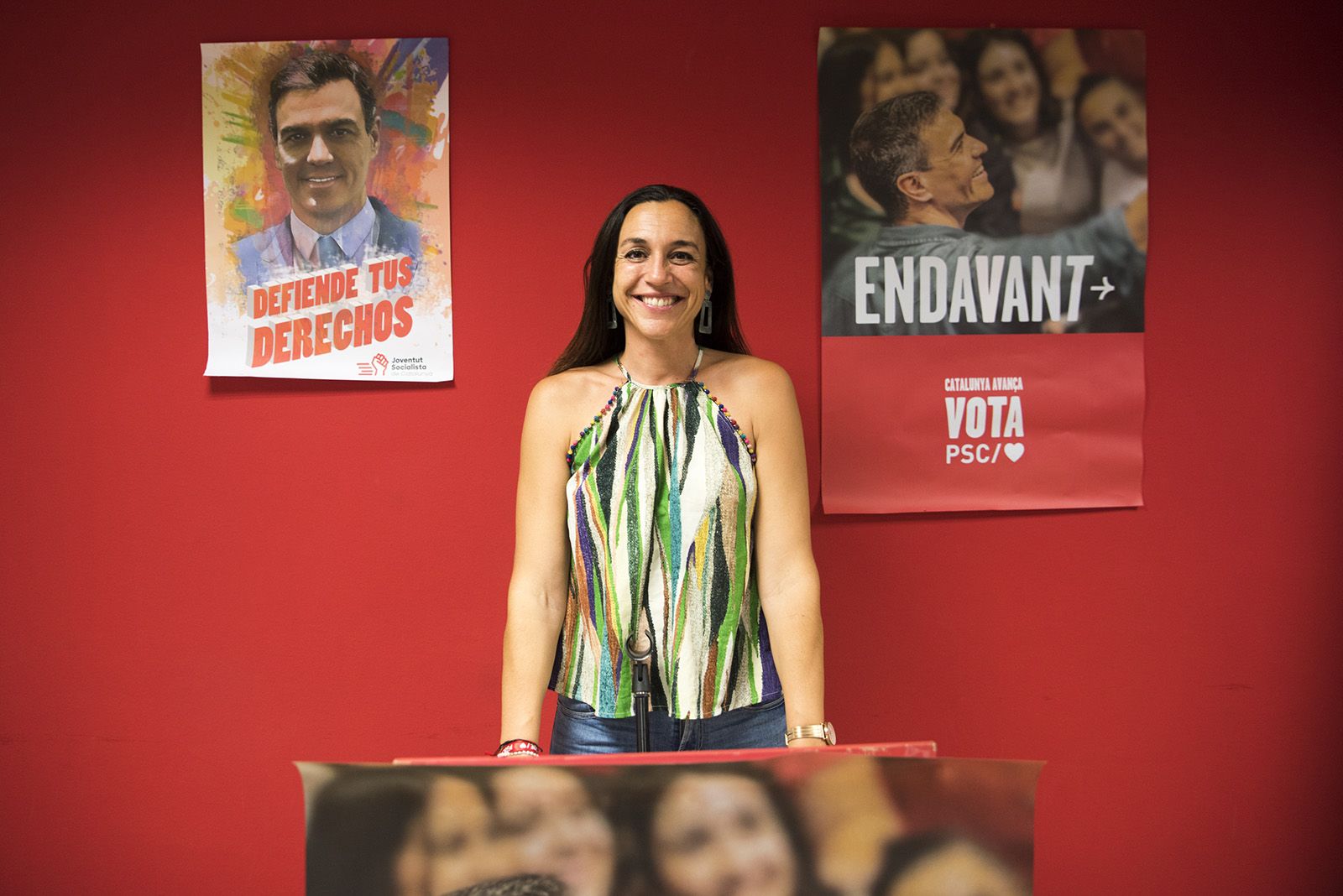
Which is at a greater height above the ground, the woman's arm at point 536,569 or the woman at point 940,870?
the woman's arm at point 536,569

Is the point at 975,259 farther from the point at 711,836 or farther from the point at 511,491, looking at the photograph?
the point at 711,836

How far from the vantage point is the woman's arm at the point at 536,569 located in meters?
1.66

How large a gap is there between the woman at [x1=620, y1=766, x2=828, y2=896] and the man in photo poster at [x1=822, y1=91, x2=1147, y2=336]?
54.5 inches

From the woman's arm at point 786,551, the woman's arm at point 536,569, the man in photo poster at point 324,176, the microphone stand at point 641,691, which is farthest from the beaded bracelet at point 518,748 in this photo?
the man in photo poster at point 324,176

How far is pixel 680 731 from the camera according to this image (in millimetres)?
1742

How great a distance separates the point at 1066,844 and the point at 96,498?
2190 mm

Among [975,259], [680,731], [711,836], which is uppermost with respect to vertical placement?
[975,259]

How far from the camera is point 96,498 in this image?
228 cm

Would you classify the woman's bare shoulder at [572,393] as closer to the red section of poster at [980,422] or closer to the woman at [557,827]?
the red section of poster at [980,422]

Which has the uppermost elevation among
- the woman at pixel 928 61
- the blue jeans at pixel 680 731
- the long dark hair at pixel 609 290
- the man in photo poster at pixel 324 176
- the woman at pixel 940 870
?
the woman at pixel 928 61

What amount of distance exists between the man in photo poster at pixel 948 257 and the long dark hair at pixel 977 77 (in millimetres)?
47

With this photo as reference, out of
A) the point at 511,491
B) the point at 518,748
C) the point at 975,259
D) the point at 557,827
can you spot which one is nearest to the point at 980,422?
the point at 975,259

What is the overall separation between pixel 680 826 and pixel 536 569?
2.43ft

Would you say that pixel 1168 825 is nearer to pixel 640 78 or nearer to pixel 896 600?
pixel 896 600
